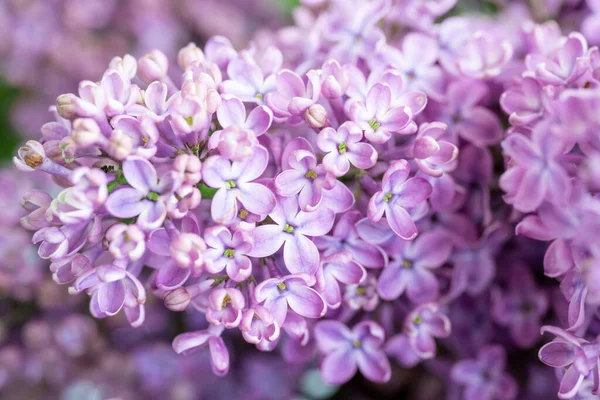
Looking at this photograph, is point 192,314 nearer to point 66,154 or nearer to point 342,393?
point 342,393

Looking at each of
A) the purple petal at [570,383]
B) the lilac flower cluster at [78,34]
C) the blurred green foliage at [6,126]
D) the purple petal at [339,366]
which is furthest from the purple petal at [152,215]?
the blurred green foliage at [6,126]

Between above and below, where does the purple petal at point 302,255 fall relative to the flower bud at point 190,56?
below

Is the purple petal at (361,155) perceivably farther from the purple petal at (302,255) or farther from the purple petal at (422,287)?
the purple petal at (422,287)

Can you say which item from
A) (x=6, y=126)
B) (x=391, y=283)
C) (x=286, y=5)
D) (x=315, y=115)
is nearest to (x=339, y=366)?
(x=391, y=283)

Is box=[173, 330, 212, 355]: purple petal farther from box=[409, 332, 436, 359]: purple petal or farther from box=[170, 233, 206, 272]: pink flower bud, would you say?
box=[409, 332, 436, 359]: purple petal

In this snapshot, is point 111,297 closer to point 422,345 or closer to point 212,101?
point 212,101

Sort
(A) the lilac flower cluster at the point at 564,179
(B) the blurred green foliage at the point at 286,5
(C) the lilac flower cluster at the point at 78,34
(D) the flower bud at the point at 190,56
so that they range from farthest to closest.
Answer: (B) the blurred green foliage at the point at 286,5 → (C) the lilac flower cluster at the point at 78,34 → (D) the flower bud at the point at 190,56 → (A) the lilac flower cluster at the point at 564,179

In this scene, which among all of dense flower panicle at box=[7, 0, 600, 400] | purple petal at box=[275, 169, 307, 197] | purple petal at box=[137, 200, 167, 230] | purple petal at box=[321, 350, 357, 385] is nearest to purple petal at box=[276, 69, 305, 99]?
dense flower panicle at box=[7, 0, 600, 400]
